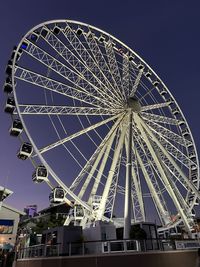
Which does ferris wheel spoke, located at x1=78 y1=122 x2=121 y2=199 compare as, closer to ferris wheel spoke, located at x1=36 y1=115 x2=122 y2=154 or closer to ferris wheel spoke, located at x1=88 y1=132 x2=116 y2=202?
ferris wheel spoke, located at x1=88 y1=132 x2=116 y2=202

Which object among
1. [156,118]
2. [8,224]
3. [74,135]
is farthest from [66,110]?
[8,224]

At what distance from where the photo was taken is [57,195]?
17.4 metres

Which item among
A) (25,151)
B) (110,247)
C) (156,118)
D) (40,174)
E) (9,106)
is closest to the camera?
(110,247)

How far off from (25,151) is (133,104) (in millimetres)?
10110

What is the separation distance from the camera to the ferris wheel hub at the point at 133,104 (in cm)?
2230

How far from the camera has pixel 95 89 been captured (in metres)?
21.9

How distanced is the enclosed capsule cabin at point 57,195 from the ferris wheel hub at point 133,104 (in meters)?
9.20

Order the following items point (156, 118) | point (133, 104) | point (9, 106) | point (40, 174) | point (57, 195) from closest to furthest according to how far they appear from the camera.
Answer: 1. point (40, 174)
2. point (57, 195)
3. point (9, 106)
4. point (133, 104)
5. point (156, 118)

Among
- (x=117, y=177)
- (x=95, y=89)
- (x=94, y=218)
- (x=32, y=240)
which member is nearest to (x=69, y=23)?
(x=95, y=89)

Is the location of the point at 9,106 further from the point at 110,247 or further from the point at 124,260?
the point at 124,260

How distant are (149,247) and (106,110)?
11610mm

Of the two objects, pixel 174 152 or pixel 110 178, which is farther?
pixel 174 152

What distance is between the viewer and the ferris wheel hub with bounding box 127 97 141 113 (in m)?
22.3

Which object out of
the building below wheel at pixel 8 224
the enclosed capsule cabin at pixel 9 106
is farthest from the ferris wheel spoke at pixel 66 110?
the building below wheel at pixel 8 224
